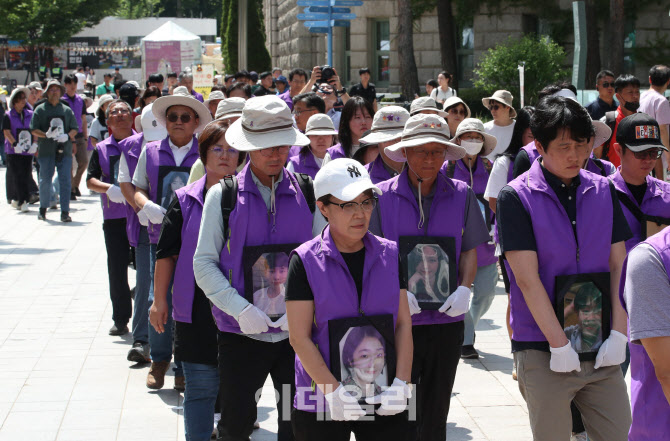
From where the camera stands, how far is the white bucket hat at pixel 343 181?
12.6ft

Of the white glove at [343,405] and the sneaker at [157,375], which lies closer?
the white glove at [343,405]

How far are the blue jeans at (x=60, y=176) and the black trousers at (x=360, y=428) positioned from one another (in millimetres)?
12436

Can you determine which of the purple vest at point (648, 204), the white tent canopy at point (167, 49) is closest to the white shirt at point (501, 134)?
the purple vest at point (648, 204)

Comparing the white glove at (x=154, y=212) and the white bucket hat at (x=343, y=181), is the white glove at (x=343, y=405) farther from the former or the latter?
the white glove at (x=154, y=212)

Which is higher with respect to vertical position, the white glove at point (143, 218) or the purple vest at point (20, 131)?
the purple vest at point (20, 131)

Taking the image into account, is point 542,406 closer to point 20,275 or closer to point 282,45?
point 20,275

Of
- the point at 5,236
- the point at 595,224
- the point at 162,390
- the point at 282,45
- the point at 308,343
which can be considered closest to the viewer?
the point at 308,343

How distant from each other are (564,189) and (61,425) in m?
3.90

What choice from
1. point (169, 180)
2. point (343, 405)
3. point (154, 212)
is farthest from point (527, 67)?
point (343, 405)

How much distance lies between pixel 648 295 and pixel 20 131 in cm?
1471

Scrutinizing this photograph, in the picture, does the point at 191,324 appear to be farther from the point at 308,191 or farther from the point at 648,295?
the point at 648,295

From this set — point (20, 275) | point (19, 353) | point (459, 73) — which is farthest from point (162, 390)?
point (459, 73)

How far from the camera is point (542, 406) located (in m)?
4.25

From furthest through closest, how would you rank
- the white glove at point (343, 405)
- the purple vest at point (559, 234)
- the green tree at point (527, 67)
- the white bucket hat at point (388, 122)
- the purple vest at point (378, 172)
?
1. the green tree at point (527, 67)
2. the white bucket hat at point (388, 122)
3. the purple vest at point (378, 172)
4. the purple vest at point (559, 234)
5. the white glove at point (343, 405)
